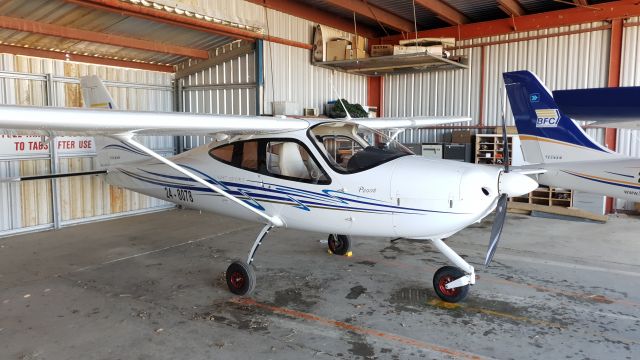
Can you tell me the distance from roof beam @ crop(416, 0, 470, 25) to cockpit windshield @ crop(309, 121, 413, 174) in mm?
6037

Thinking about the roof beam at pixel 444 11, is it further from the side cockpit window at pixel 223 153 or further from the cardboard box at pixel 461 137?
the side cockpit window at pixel 223 153

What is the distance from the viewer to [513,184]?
398 centimetres

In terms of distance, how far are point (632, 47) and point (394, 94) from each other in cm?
573

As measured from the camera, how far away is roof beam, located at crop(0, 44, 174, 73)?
7903 mm

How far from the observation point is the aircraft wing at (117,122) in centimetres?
303

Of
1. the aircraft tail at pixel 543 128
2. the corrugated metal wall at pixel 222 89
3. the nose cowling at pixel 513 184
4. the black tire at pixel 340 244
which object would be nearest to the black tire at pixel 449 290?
the nose cowling at pixel 513 184

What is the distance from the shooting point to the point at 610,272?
19.2 feet

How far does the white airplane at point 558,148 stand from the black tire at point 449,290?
10.2 ft

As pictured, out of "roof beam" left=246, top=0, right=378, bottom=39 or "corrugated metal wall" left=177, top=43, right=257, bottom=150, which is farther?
"roof beam" left=246, top=0, right=378, bottom=39

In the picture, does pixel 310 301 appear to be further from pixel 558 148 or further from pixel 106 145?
pixel 558 148

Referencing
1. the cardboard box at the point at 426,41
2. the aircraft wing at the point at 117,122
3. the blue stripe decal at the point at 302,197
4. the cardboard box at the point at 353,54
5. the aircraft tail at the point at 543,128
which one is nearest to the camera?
the aircraft wing at the point at 117,122

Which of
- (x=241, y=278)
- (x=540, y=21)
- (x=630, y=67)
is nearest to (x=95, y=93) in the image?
(x=241, y=278)

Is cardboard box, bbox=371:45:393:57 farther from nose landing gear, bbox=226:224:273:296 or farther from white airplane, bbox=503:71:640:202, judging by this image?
nose landing gear, bbox=226:224:273:296

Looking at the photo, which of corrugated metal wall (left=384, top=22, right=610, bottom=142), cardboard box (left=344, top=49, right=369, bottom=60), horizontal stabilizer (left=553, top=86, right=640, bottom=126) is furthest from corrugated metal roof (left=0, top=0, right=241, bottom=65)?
horizontal stabilizer (left=553, top=86, right=640, bottom=126)
